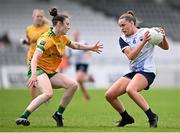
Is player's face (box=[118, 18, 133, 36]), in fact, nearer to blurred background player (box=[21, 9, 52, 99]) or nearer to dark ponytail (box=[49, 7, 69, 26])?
dark ponytail (box=[49, 7, 69, 26])

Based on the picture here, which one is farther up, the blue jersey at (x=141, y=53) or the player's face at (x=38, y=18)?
the player's face at (x=38, y=18)

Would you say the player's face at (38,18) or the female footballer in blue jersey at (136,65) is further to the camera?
the player's face at (38,18)

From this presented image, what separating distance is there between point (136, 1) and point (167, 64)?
8718 millimetres

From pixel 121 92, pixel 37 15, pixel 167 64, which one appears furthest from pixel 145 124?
pixel 167 64

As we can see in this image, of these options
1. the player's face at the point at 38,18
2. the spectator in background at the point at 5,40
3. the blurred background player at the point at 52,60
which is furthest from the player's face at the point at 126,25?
the spectator in background at the point at 5,40

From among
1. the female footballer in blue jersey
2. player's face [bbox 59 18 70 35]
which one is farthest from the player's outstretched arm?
the female footballer in blue jersey

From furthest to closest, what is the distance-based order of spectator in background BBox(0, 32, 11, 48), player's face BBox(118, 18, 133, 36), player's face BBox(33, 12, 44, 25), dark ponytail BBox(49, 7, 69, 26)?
spectator in background BBox(0, 32, 11, 48), player's face BBox(33, 12, 44, 25), dark ponytail BBox(49, 7, 69, 26), player's face BBox(118, 18, 133, 36)

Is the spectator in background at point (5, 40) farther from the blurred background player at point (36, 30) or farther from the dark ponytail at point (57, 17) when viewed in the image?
the dark ponytail at point (57, 17)

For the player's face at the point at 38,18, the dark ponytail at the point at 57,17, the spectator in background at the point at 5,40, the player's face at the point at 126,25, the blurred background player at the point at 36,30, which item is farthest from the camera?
the spectator in background at the point at 5,40

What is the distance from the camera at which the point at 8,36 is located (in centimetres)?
4066

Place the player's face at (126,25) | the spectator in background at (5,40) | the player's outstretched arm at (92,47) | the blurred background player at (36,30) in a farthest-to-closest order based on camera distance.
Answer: the spectator in background at (5,40) < the blurred background player at (36,30) < the player's outstretched arm at (92,47) < the player's face at (126,25)

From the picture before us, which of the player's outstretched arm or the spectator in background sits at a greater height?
the player's outstretched arm

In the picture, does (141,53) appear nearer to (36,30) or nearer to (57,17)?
(57,17)

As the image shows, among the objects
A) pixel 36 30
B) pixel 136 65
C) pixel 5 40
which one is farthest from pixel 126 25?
pixel 5 40
